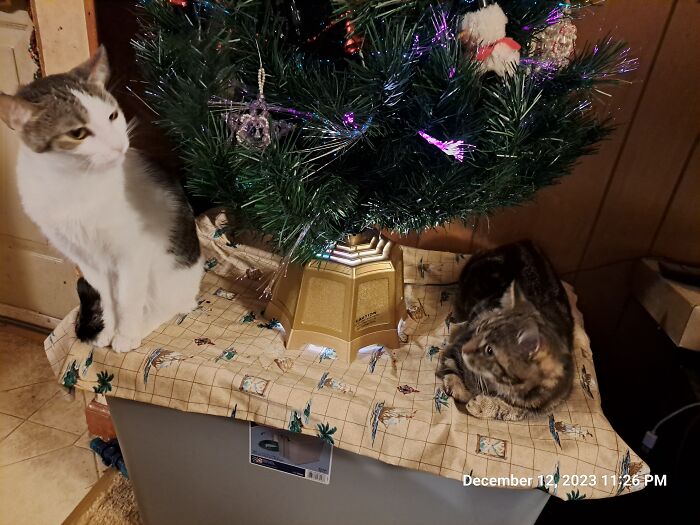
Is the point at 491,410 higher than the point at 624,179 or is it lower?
lower

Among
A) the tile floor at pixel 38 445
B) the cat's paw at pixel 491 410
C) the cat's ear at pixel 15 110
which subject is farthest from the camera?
the tile floor at pixel 38 445

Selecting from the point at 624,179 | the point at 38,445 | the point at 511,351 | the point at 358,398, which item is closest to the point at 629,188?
the point at 624,179

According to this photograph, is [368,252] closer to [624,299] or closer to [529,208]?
[529,208]

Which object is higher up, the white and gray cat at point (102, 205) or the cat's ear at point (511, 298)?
the white and gray cat at point (102, 205)

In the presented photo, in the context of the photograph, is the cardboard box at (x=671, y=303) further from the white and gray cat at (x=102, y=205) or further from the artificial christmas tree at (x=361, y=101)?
the white and gray cat at (x=102, y=205)

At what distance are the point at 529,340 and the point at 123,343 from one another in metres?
0.57

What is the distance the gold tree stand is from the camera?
0.69 m

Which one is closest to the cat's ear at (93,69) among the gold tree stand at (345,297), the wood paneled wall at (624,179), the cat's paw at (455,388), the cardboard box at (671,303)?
the wood paneled wall at (624,179)

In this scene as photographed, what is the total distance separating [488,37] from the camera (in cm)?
50

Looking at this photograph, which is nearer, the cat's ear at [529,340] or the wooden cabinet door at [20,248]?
the cat's ear at [529,340]

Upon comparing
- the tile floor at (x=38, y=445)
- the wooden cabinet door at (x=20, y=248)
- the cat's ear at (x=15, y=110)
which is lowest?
the tile floor at (x=38, y=445)

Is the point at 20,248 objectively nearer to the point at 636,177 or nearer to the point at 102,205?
the point at 102,205

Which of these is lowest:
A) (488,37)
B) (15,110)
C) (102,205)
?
(102,205)

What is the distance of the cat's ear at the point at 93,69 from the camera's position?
586mm
